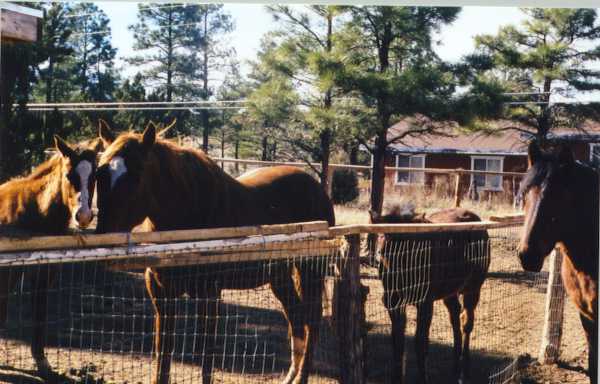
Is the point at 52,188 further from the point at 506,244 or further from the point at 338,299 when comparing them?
the point at 506,244

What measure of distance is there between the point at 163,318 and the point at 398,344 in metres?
1.82

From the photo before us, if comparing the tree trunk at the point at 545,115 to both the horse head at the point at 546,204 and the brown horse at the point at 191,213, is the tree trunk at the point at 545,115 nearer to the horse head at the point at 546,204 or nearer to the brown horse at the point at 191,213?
the horse head at the point at 546,204

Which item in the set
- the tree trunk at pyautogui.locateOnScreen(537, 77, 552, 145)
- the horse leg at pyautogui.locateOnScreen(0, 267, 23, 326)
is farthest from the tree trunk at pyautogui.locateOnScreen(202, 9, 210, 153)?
the horse leg at pyautogui.locateOnScreen(0, 267, 23, 326)

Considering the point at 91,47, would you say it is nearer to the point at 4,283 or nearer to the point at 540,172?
the point at 4,283

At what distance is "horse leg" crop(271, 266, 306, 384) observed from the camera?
423 cm

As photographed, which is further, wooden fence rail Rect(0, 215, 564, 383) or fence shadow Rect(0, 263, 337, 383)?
fence shadow Rect(0, 263, 337, 383)

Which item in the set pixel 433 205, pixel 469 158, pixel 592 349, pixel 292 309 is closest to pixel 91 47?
pixel 469 158

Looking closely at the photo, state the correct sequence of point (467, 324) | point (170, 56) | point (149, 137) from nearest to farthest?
point (149, 137) → point (467, 324) → point (170, 56)

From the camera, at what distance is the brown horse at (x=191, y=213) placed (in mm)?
3314

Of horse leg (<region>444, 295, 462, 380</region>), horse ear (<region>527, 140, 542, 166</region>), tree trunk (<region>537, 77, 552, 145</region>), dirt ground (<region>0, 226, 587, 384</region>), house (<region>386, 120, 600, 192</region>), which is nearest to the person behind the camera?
horse ear (<region>527, 140, 542, 166</region>)

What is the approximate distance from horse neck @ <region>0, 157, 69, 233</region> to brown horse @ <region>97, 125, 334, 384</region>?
51.2 inches

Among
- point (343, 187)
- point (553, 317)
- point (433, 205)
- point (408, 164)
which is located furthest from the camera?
point (408, 164)

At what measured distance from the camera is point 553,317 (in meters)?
5.66

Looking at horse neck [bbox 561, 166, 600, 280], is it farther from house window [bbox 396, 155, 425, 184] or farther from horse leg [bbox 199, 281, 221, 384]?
house window [bbox 396, 155, 425, 184]
